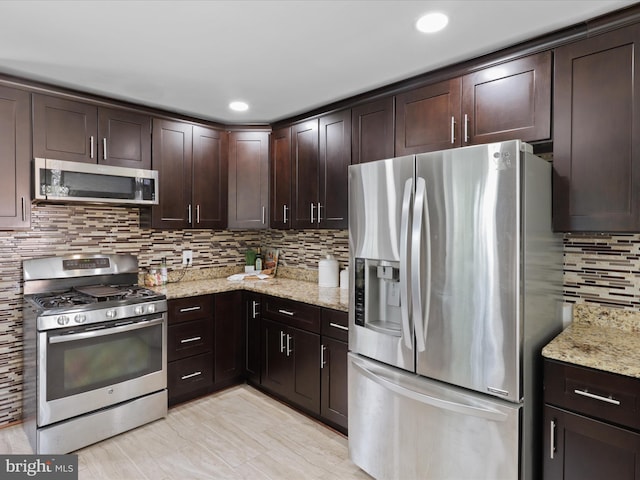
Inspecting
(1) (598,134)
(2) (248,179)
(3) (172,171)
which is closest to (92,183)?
(3) (172,171)

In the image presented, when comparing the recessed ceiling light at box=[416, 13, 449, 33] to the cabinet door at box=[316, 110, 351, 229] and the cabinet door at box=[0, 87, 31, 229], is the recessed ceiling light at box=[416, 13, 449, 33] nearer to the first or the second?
the cabinet door at box=[316, 110, 351, 229]

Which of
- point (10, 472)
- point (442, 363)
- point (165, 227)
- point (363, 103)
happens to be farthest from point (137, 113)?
point (442, 363)

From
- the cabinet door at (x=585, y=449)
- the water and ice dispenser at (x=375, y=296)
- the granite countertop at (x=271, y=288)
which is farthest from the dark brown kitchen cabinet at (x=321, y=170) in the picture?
the cabinet door at (x=585, y=449)

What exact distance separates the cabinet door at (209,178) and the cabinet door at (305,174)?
69cm

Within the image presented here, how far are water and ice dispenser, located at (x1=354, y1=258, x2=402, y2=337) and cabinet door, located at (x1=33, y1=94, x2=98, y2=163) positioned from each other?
2.13m

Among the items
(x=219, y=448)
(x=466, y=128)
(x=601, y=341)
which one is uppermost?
(x=466, y=128)

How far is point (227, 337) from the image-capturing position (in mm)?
3371

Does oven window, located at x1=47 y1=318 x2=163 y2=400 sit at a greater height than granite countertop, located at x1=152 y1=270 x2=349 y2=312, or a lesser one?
lesser

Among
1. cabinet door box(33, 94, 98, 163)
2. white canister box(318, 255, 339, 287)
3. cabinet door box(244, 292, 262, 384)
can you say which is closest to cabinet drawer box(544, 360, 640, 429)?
white canister box(318, 255, 339, 287)

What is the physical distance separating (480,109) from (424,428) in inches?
68.0

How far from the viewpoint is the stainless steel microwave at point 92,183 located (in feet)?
8.50

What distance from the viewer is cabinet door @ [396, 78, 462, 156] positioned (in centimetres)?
230

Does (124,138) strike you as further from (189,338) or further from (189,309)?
(189,338)

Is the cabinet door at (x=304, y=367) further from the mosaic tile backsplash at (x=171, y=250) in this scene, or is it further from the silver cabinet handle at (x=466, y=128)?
the silver cabinet handle at (x=466, y=128)
